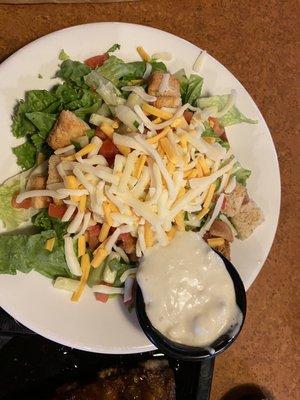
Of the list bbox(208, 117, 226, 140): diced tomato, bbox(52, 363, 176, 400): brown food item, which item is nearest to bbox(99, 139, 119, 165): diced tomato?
bbox(208, 117, 226, 140): diced tomato

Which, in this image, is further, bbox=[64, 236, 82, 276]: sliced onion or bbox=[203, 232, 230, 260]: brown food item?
bbox=[203, 232, 230, 260]: brown food item

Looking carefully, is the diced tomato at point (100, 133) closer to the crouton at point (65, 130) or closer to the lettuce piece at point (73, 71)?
the crouton at point (65, 130)

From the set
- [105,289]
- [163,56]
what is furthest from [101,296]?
[163,56]

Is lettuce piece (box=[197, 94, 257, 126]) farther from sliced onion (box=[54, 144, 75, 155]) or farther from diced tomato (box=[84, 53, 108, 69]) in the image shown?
sliced onion (box=[54, 144, 75, 155])

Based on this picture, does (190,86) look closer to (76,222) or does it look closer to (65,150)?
(65,150)

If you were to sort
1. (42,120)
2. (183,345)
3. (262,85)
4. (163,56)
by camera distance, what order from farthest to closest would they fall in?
1. (262,85)
2. (163,56)
3. (42,120)
4. (183,345)

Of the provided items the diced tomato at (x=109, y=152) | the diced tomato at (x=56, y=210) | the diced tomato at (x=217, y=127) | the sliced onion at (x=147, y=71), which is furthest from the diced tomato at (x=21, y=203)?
the diced tomato at (x=217, y=127)
